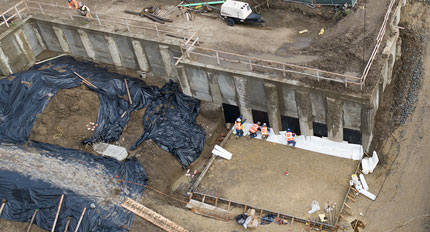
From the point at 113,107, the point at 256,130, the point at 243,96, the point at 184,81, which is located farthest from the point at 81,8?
the point at 256,130

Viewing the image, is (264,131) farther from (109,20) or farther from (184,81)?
(109,20)

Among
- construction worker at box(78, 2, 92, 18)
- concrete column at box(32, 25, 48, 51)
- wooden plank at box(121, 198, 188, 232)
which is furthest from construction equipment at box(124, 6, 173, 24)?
wooden plank at box(121, 198, 188, 232)

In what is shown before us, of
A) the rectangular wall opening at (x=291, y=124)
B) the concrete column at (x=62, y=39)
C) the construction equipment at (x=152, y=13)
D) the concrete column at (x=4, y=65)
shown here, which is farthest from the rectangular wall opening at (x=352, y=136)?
the concrete column at (x=4, y=65)

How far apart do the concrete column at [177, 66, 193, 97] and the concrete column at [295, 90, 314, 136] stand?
6504mm

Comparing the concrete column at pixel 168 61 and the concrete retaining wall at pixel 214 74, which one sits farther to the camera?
the concrete column at pixel 168 61

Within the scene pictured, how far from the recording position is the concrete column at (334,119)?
22.5 metres

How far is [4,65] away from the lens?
93.1 ft

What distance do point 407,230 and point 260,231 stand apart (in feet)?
21.4

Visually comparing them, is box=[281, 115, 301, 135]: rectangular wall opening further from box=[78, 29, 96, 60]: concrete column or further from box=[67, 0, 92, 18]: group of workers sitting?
box=[67, 0, 92, 18]: group of workers sitting

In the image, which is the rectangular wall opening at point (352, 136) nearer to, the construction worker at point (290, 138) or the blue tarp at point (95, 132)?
the construction worker at point (290, 138)

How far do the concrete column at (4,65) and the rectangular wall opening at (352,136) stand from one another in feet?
66.5

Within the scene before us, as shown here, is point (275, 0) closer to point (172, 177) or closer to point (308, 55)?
point (308, 55)

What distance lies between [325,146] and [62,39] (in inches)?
689

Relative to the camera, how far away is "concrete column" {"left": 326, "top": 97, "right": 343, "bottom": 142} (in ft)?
73.9
